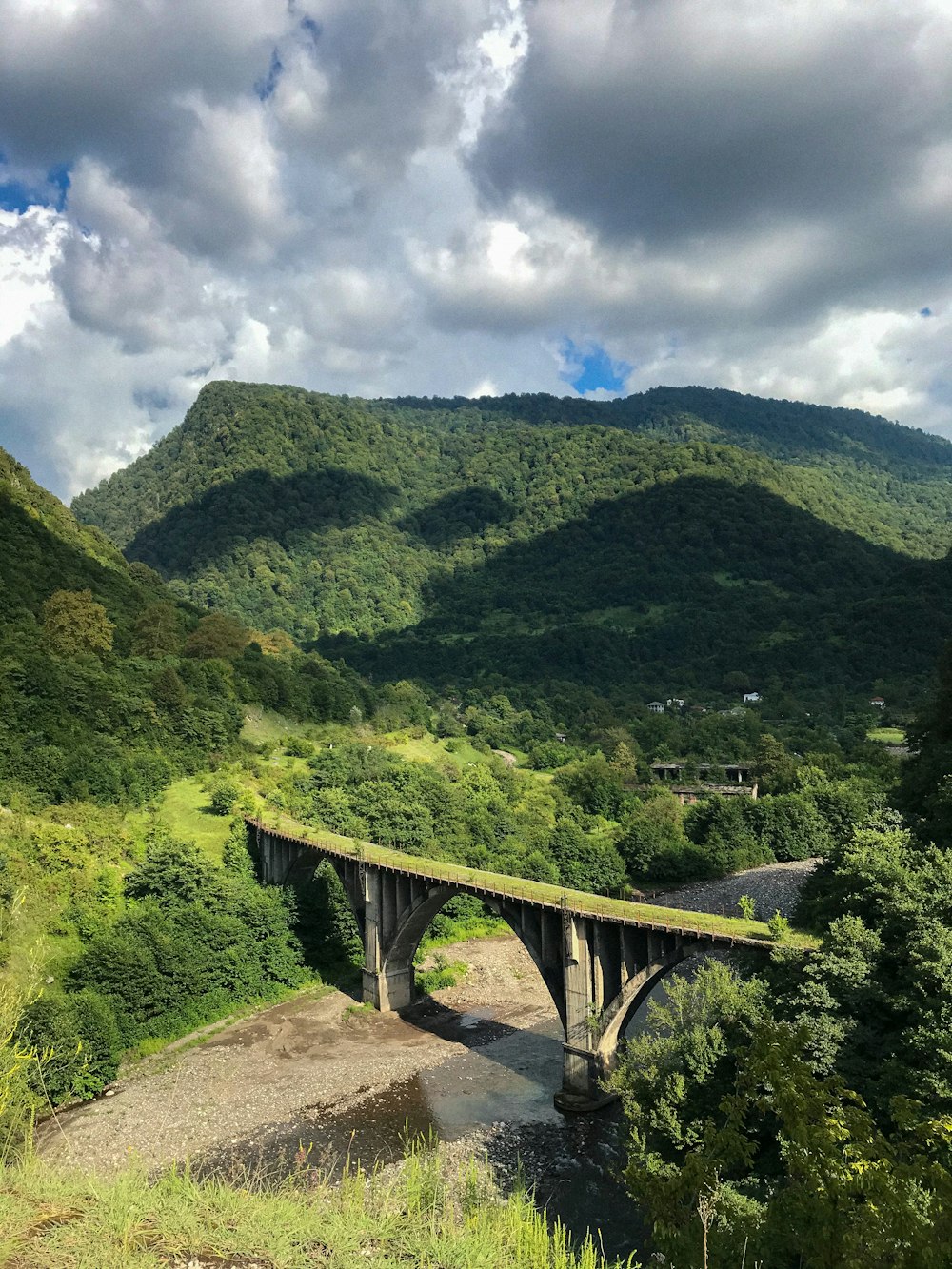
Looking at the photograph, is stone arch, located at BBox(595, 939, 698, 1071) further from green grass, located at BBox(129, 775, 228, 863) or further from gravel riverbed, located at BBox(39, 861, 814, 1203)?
green grass, located at BBox(129, 775, 228, 863)

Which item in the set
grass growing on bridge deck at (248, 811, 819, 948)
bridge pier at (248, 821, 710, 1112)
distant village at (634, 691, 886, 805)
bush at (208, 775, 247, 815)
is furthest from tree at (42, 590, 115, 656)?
distant village at (634, 691, 886, 805)

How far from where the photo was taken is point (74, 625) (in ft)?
238

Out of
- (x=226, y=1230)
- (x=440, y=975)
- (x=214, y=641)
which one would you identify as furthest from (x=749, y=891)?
(x=226, y=1230)

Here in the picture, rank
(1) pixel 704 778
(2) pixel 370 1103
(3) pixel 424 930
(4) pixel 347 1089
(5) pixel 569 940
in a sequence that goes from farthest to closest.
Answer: (1) pixel 704 778 < (3) pixel 424 930 < (4) pixel 347 1089 < (2) pixel 370 1103 < (5) pixel 569 940

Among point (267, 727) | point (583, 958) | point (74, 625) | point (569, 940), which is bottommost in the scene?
point (583, 958)

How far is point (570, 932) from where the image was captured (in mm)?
37000

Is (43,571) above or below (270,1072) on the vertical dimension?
above

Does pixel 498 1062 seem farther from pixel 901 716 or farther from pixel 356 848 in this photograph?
pixel 901 716

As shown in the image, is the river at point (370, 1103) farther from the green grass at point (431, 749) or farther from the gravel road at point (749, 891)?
the green grass at point (431, 749)

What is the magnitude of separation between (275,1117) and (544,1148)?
13079 mm

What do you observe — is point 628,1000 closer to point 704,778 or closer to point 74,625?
point 74,625

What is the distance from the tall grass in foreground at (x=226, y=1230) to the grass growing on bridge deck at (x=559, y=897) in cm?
2199

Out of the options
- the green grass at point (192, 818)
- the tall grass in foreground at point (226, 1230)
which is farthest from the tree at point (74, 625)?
the tall grass in foreground at point (226, 1230)

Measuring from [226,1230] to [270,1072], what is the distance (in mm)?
38245
